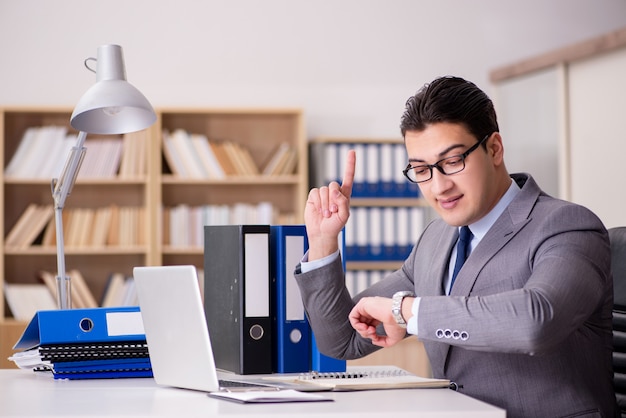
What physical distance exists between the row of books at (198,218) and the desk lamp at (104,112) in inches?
104

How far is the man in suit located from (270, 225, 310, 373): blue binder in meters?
0.07

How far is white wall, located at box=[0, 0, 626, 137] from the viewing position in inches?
207

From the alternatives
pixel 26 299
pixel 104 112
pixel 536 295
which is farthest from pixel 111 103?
pixel 26 299

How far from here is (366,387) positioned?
5.60 ft

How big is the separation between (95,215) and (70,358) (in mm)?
3086

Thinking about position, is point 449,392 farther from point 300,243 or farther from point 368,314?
point 300,243

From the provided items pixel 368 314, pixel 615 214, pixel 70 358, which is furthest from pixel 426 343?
pixel 615 214

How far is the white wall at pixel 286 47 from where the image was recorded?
5.26m

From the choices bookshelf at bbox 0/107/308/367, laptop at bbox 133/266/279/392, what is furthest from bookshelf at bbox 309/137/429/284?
laptop at bbox 133/266/279/392

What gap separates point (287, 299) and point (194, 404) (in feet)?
1.87

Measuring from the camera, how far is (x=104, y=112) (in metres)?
2.25

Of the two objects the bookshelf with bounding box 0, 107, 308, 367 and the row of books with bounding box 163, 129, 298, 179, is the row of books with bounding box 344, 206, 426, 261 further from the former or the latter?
the row of books with bounding box 163, 129, 298, 179

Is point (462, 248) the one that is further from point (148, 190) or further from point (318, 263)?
point (148, 190)

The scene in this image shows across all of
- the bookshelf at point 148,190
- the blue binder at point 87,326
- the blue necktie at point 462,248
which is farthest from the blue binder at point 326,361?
the bookshelf at point 148,190
